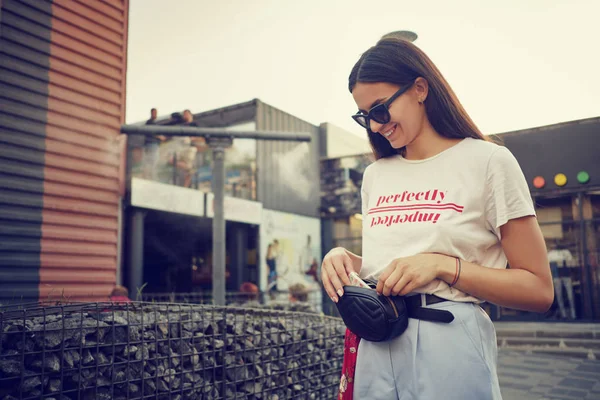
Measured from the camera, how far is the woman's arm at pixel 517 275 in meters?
1.45

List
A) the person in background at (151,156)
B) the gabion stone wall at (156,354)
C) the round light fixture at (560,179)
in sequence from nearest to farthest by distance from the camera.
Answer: the gabion stone wall at (156,354)
the round light fixture at (560,179)
the person in background at (151,156)

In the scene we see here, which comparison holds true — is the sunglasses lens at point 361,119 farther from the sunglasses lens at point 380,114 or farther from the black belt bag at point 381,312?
the black belt bag at point 381,312

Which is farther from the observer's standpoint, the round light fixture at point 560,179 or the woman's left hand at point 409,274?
the round light fixture at point 560,179

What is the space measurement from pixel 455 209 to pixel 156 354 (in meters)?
2.28

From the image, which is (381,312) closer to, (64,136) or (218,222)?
(64,136)

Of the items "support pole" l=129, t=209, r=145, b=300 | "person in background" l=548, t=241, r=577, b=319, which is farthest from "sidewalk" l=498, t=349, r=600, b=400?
"support pole" l=129, t=209, r=145, b=300

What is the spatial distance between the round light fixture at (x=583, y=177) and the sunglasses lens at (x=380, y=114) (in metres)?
13.0

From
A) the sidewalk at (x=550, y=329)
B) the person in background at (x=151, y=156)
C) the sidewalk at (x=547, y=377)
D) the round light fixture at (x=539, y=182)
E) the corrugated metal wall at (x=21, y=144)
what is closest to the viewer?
the corrugated metal wall at (x=21, y=144)

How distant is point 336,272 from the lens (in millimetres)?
1638

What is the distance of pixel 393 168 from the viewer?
5.87 feet

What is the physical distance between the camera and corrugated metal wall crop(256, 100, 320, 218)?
A: 18.3 metres

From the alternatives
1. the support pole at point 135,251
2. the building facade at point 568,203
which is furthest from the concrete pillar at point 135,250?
the building facade at point 568,203

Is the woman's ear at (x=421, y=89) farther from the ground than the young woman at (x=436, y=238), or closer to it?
farther from the ground

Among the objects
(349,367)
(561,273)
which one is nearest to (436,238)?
(349,367)
